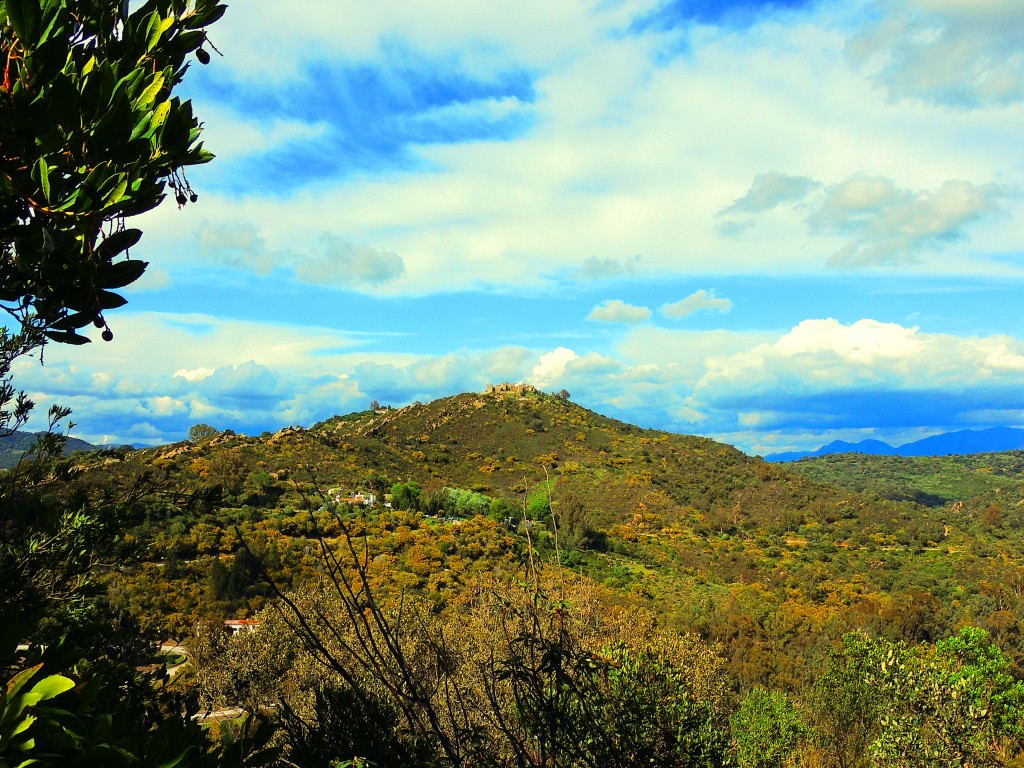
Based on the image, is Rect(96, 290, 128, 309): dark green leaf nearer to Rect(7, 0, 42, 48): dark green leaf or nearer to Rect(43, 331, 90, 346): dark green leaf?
Rect(43, 331, 90, 346): dark green leaf

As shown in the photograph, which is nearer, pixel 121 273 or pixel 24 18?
pixel 24 18

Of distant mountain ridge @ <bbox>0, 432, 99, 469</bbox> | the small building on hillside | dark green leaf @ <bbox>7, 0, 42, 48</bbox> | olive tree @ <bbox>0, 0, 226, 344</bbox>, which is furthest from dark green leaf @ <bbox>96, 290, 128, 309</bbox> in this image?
the small building on hillside

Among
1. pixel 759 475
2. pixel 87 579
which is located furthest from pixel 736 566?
pixel 87 579

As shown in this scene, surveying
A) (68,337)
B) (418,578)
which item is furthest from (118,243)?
(418,578)

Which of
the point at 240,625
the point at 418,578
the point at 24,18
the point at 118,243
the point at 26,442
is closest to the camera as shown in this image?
the point at 24,18

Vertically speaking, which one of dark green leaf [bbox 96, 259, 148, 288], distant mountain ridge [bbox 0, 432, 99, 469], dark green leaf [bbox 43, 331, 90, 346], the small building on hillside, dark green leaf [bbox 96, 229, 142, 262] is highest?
dark green leaf [bbox 96, 229, 142, 262]

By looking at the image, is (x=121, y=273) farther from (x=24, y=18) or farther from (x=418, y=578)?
(x=418, y=578)

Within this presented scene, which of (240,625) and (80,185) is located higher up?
(80,185)

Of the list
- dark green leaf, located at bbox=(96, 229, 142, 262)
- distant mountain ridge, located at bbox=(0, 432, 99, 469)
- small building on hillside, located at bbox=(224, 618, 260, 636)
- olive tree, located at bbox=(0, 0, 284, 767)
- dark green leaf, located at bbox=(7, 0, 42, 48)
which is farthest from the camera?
small building on hillside, located at bbox=(224, 618, 260, 636)

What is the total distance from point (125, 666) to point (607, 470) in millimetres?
65557

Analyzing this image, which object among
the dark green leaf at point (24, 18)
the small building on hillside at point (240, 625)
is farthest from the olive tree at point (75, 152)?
the small building on hillside at point (240, 625)

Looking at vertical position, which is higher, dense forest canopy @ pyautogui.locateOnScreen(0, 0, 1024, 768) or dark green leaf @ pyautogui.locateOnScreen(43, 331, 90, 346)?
dark green leaf @ pyautogui.locateOnScreen(43, 331, 90, 346)

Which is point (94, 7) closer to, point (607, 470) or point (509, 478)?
point (509, 478)

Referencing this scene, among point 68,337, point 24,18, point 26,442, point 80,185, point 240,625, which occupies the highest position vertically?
point 24,18
